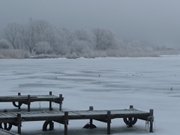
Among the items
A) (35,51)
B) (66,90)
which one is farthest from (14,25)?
(66,90)

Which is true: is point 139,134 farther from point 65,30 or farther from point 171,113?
point 65,30

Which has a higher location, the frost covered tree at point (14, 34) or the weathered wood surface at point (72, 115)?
the frost covered tree at point (14, 34)

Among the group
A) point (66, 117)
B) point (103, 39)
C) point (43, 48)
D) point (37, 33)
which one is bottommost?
point (66, 117)

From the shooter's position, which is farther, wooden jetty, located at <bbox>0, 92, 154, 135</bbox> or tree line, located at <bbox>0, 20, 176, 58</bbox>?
tree line, located at <bbox>0, 20, 176, 58</bbox>

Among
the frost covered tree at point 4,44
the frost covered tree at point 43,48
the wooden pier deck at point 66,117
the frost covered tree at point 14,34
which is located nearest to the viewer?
the wooden pier deck at point 66,117

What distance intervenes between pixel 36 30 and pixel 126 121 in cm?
12160

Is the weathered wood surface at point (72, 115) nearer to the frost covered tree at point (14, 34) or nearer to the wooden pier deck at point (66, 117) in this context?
the wooden pier deck at point (66, 117)

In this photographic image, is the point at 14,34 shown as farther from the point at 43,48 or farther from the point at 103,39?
the point at 103,39

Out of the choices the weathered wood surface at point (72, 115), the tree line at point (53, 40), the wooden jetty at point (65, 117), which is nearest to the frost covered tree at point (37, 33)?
the tree line at point (53, 40)

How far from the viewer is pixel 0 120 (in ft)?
37.7

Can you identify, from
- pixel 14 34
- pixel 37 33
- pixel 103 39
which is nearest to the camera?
pixel 37 33

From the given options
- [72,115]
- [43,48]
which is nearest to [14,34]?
[43,48]

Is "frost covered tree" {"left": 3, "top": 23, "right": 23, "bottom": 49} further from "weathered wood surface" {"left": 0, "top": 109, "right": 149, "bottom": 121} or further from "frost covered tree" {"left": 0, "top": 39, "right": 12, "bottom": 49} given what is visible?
"weathered wood surface" {"left": 0, "top": 109, "right": 149, "bottom": 121}

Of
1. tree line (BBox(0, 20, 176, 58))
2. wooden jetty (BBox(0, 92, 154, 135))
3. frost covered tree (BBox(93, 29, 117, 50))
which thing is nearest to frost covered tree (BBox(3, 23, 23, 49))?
tree line (BBox(0, 20, 176, 58))
